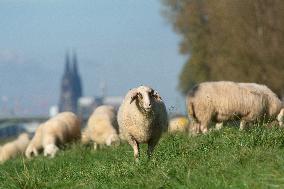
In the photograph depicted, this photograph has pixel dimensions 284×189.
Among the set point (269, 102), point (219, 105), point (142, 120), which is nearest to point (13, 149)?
point (219, 105)

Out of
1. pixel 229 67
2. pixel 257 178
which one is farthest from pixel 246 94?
pixel 229 67

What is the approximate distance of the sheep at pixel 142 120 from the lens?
1303 centimetres

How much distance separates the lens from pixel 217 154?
1033 centimetres

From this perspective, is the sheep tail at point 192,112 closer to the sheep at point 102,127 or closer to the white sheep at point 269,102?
the white sheep at point 269,102

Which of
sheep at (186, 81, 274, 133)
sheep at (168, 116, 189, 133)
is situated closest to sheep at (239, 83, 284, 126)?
sheep at (186, 81, 274, 133)

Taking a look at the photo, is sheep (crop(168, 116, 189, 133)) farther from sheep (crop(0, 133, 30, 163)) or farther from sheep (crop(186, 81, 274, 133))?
sheep (crop(0, 133, 30, 163))

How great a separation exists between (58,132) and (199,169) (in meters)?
18.0

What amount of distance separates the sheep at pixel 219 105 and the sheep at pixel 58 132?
305 inches

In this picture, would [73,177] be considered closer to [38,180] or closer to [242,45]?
[38,180]

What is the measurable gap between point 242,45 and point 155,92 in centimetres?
2673

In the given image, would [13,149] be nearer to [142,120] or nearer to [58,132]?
[58,132]

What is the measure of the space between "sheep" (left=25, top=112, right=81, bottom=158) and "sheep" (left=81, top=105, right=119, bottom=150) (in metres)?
1.55

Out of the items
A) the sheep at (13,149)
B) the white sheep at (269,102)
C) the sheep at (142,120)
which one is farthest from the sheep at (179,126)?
the sheep at (13,149)

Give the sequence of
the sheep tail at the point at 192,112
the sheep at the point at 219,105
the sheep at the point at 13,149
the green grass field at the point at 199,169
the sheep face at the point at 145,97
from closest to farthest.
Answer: the green grass field at the point at 199,169, the sheep face at the point at 145,97, the sheep at the point at 219,105, the sheep tail at the point at 192,112, the sheep at the point at 13,149
